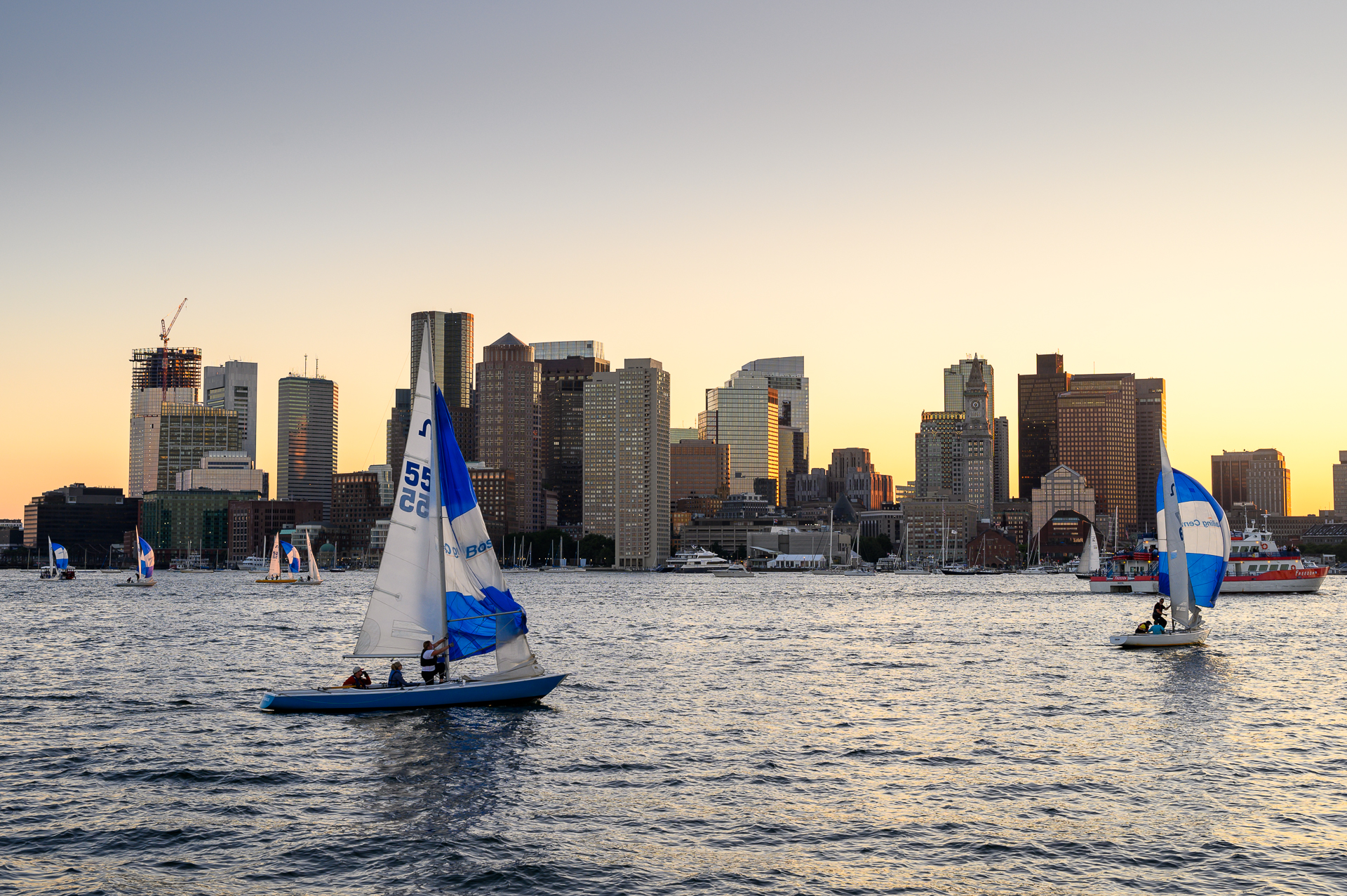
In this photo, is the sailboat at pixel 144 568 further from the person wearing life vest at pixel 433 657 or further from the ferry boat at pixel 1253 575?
the person wearing life vest at pixel 433 657

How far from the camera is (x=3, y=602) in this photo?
143125 millimetres

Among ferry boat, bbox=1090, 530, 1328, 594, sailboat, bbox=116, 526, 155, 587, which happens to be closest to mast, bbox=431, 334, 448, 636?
ferry boat, bbox=1090, 530, 1328, 594

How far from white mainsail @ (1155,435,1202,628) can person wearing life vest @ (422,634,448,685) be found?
43.5m

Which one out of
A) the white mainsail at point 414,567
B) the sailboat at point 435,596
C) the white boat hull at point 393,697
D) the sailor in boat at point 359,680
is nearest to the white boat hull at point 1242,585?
the sailboat at point 435,596

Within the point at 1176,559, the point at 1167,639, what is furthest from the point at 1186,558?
the point at 1167,639

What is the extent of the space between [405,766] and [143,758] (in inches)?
345

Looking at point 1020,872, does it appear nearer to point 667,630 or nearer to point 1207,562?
point 1207,562

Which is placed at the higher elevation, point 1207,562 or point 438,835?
point 1207,562

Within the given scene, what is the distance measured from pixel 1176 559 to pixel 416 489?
4495cm

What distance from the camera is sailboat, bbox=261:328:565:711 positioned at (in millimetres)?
43000

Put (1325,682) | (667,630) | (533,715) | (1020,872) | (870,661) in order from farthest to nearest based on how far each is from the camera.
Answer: (667,630)
(870,661)
(1325,682)
(533,715)
(1020,872)

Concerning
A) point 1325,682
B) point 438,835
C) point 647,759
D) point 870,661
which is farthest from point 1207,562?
point 438,835

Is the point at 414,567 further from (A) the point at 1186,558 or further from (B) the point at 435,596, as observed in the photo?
(A) the point at 1186,558

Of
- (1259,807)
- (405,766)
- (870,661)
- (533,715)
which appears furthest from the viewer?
(870,661)
